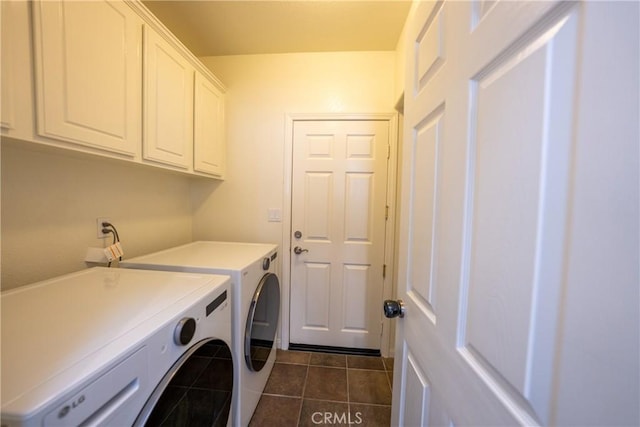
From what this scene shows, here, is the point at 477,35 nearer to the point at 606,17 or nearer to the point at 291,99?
the point at 606,17

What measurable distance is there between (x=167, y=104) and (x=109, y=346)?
4.07 ft

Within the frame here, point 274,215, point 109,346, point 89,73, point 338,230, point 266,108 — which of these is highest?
point 266,108

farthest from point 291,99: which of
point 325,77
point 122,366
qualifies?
point 122,366

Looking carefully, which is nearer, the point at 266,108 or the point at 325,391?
the point at 325,391

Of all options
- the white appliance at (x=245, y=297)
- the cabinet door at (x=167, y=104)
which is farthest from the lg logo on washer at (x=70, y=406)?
the cabinet door at (x=167, y=104)

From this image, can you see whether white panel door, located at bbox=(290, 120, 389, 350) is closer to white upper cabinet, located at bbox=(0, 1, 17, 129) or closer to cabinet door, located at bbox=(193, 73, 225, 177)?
cabinet door, located at bbox=(193, 73, 225, 177)

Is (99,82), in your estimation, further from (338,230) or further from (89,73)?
(338,230)

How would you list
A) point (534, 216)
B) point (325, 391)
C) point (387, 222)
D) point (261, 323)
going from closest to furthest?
1. point (534, 216)
2. point (261, 323)
3. point (325, 391)
4. point (387, 222)

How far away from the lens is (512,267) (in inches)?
15.4

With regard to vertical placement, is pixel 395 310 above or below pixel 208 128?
below

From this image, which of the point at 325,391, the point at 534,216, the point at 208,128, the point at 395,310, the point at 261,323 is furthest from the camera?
the point at 208,128

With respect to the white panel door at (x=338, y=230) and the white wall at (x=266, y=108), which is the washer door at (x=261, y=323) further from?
the white wall at (x=266, y=108)

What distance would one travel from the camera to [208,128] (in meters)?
1.68

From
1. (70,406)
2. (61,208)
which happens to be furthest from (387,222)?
(61,208)
